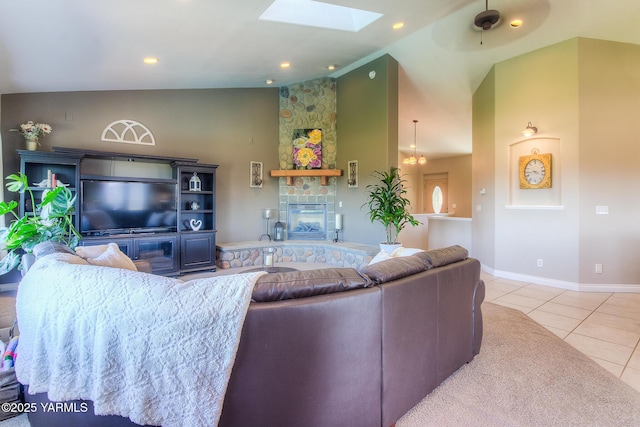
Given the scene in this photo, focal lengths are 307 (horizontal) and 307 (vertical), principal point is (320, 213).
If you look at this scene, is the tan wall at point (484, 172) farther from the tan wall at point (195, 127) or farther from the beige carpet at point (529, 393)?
the tan wall at point (195, 127)

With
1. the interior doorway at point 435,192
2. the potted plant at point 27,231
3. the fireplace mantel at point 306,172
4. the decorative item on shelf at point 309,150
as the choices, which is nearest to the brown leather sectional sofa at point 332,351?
the potted plant at point 27,231

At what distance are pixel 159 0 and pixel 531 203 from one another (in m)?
5.23

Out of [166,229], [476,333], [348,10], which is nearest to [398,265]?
[476,333]

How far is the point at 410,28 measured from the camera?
4.23m

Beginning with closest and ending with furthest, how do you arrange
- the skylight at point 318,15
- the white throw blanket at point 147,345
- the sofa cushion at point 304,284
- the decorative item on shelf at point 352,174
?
1. the white throw blanket at point 147,345
2. the sofa cushion at point 304,284
3. the skylight at point 318,15
4. the decorative item on shelf at point 352,174

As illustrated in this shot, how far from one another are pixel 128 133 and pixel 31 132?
1.15 metres

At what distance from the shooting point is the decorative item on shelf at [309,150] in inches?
235

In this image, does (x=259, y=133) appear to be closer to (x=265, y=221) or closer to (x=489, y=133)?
(x=265, y=221)

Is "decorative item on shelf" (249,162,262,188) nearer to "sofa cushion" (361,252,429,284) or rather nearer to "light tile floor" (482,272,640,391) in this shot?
"light tile floor" (482,272,640,391)

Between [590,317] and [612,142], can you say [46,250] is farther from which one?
[612,142]

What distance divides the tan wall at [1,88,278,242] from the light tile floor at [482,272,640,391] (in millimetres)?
4290

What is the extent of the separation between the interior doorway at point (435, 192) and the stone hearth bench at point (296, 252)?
23.1ft

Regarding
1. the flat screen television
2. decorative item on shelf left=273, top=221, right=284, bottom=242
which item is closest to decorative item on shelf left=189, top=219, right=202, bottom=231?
the flat screen television

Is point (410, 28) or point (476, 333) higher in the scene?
point (410, 28)
